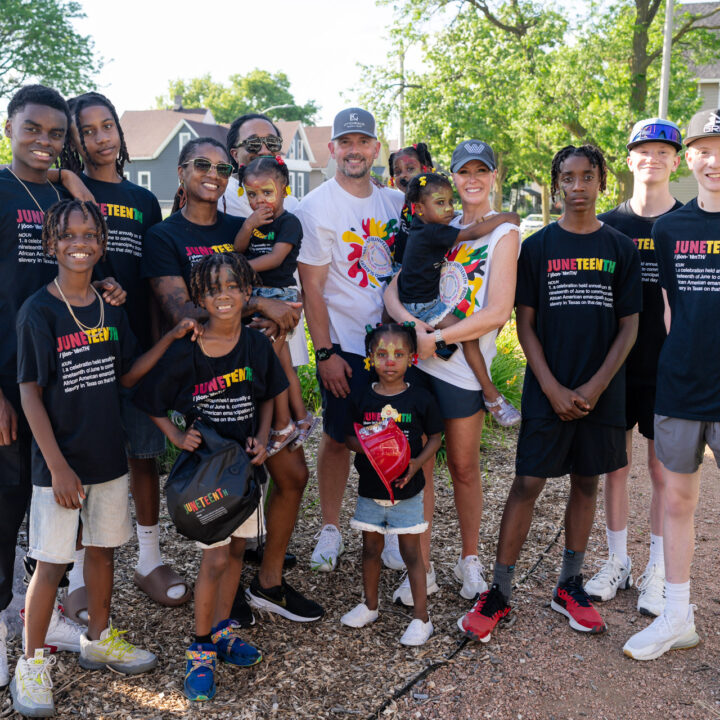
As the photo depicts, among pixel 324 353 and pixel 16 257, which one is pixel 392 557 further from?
pixel 16 257

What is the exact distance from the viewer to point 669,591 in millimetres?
3654

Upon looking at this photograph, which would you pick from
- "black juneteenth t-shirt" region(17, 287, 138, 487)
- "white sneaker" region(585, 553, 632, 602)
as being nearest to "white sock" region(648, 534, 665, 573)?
"white sneaker" region(585, 553, 632, 602)

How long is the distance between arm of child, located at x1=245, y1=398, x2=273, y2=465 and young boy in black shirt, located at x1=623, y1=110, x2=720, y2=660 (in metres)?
1.98

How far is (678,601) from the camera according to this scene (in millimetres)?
3625

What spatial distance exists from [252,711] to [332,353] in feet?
6.53

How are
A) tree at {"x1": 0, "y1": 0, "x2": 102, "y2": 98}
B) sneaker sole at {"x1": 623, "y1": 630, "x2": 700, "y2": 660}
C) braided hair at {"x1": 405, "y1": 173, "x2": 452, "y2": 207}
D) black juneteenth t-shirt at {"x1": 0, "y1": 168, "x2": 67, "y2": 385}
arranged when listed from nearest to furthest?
1. black juneteenth t-shirt at {"x1": 0, "y1": 168, "x2": 67, "y2": 385}
2. sneaker sole at {"x1": 623, "y1": 630, "x2": 700, "y2": 660}
3. braided hair at {"x1": 405, "y1": 173, "x2": 452, "y2": 207}
4. tree at {"x1": 0, "y1": 0, "x2": 102, "y2": 98}

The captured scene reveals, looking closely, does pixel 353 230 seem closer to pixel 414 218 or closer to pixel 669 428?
pixel 414 218

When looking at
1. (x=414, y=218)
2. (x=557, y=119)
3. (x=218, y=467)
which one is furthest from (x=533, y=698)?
(x=557, y=119)

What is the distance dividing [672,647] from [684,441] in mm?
1073

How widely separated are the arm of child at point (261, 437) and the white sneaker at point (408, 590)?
1.19 metres

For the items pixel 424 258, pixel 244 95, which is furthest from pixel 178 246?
pixel 244 95

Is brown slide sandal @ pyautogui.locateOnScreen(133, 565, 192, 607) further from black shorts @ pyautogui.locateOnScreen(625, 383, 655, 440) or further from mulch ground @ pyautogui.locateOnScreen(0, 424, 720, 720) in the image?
black shorts @ pyautogui.locateOnScreen(625, 383, 655, 440)

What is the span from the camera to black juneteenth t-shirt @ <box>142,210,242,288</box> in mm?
3535

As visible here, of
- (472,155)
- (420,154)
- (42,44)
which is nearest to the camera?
(472,155)
